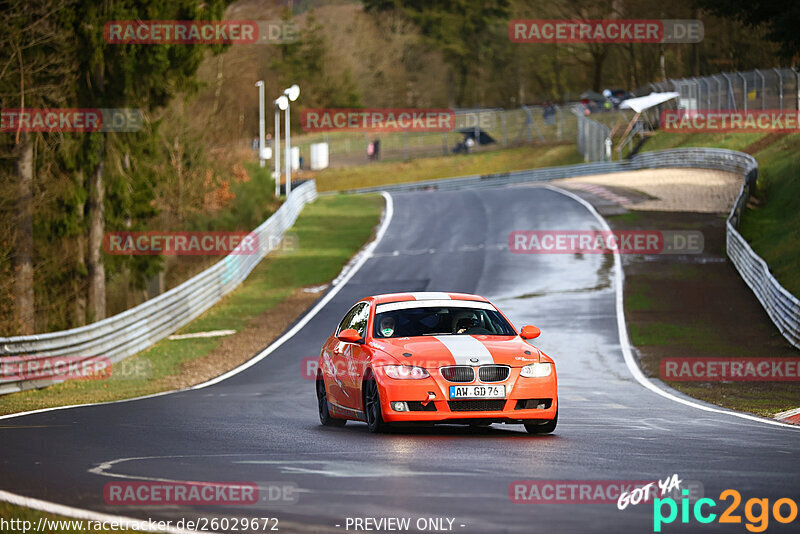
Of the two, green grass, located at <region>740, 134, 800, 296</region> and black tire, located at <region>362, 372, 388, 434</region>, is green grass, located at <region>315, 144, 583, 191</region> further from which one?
black tire, located at <region>362, 372, 388, 434</region>

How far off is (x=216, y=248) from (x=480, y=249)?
13.9 meters

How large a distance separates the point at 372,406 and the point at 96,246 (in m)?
27.1

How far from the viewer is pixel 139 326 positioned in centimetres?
2817

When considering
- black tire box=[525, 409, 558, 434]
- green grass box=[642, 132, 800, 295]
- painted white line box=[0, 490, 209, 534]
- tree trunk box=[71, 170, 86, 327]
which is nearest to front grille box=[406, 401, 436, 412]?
black tire box=[525, 409, 558, 434]

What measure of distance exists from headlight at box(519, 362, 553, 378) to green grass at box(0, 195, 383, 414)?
8587 mm

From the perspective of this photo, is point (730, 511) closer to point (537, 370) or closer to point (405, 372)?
point (537, 370)

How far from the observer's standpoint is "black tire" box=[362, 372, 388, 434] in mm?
11844

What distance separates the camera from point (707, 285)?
3438 centimetres

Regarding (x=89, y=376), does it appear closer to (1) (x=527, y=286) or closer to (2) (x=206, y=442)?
(2) (x=206, y=442)

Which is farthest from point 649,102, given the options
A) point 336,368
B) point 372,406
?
point 372,406

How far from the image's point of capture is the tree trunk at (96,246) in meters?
36.8

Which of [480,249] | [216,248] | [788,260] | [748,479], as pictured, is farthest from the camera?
[216,248]

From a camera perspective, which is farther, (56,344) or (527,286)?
(527,286)

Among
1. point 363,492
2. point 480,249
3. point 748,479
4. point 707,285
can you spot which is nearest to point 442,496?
point 363,492
